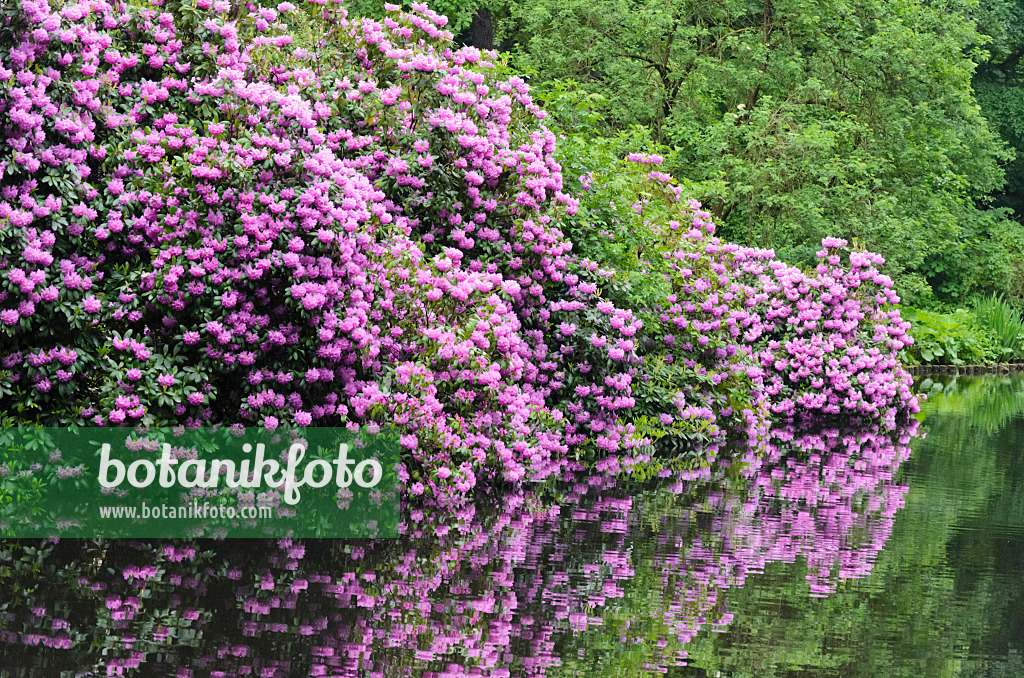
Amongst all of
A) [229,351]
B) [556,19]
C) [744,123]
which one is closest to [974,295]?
[744,123]

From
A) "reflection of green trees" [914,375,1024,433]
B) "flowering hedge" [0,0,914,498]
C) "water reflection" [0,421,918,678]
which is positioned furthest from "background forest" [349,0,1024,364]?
"water reflection" [0,421,918,678]

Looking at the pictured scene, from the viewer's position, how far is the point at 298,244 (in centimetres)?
848

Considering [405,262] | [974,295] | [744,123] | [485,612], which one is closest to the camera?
[485,612]

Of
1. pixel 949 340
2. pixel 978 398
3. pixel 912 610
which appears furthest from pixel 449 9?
pixel 912 610

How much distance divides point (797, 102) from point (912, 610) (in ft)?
74.4

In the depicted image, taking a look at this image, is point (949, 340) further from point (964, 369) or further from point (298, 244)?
point (298, 244)

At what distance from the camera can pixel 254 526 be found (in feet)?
27.2

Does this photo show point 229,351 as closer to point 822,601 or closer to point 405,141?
point 405,141

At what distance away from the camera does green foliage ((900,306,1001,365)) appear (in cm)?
2922

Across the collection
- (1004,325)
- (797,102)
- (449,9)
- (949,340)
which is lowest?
(949,340)

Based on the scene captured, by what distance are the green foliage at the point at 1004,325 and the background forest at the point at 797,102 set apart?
0.05 m

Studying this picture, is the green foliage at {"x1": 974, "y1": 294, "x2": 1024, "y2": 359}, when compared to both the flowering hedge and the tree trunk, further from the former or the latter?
the flowering hedge

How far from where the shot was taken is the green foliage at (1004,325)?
A: 3238cm

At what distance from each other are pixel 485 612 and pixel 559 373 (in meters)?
5.92
